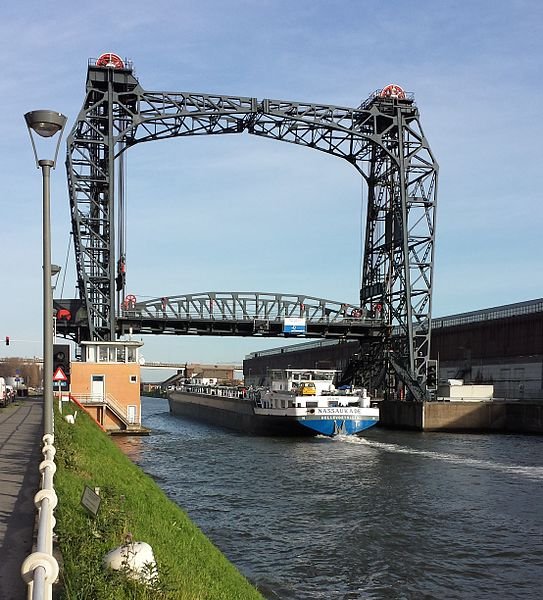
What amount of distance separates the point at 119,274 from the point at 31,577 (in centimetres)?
5472

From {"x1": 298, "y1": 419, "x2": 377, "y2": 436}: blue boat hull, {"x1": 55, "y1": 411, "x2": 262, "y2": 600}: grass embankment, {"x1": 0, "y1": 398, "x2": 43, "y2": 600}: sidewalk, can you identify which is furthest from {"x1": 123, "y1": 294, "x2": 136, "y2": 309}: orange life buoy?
{"x1": 55, "y1": 411, "x2": 262, "y2": 600}: grass embankment

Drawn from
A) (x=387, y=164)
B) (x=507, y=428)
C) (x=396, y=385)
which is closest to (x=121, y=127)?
(x=387, y=164)

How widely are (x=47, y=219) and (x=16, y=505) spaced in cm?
554

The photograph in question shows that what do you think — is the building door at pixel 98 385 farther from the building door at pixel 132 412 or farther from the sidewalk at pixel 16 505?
the sidewalk at pixel 16 505

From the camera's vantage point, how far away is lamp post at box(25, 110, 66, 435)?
1388 cm

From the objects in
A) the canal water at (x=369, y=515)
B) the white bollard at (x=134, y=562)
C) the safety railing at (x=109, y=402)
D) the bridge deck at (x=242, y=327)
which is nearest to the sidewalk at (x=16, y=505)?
the white bollard at (x=134, y=562)

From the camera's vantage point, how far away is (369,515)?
23.0m

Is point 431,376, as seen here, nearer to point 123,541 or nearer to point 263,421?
point 263,421

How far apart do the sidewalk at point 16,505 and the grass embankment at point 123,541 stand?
0.53 m

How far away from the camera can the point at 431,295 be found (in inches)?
2414

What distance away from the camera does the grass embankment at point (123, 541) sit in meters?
7.89

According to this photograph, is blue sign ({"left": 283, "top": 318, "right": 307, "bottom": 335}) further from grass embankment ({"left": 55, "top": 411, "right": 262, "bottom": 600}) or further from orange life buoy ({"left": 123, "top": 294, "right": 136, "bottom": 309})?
grass embankment ({"left": 55, "top": 411, "right": 262, "bottom": 600})

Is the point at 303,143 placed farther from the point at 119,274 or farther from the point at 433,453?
the point at 433,453

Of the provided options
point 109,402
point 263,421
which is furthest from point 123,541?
point 263,421
